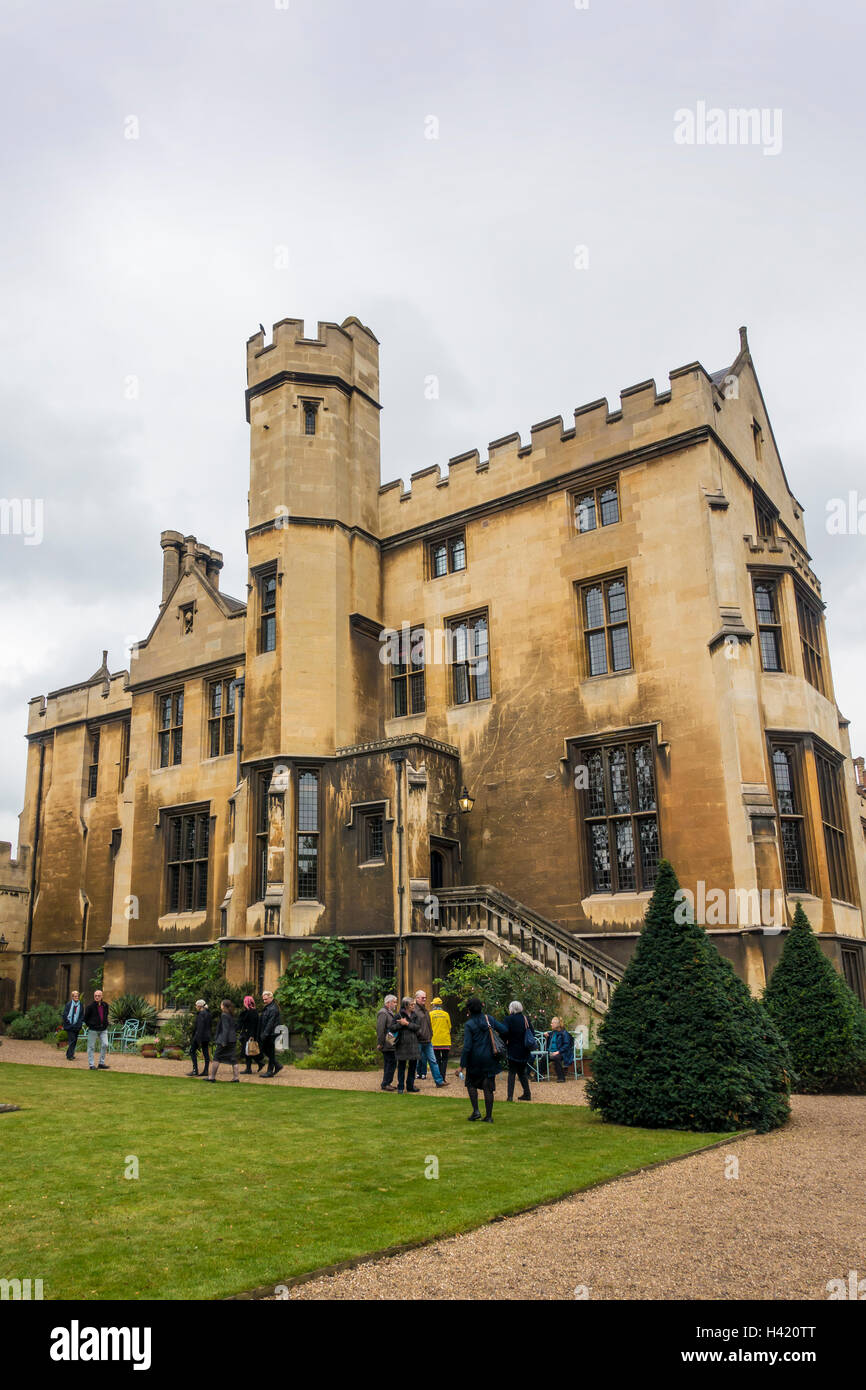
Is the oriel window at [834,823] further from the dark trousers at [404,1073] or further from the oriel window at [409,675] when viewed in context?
the dark trousers at [404,1073]

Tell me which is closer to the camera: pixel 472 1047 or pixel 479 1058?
pixel 479 1058

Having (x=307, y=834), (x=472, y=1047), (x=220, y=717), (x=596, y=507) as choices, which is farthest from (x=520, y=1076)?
(x=220, y=717)

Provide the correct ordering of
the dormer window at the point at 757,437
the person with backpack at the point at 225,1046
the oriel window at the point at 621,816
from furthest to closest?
the dormer window at the point at 757,437
the oriel window at the point at 621,816
the person with backpack at the point at 225,1046

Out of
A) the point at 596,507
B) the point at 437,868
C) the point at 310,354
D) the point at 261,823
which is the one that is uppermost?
the point at 310,354

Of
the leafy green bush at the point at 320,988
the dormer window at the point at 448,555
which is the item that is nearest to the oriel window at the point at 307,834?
the leafy green bush at the point at 320,988

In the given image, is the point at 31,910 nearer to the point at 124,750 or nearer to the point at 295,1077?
the point at 124,750

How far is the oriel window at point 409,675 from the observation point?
86.7ft

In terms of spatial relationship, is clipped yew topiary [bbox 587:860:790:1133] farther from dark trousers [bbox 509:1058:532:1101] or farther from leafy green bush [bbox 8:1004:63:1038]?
leafy green bush [bbox 8:1004:63:1038]

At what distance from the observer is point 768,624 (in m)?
22.8

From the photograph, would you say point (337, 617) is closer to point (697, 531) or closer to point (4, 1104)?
point (697, 531)

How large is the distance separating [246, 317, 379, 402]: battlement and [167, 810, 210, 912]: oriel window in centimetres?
1274

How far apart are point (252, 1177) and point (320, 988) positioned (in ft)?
43.8

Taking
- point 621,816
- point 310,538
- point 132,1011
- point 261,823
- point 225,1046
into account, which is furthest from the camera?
point 132,1011

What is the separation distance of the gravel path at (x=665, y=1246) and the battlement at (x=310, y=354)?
76.1ft
